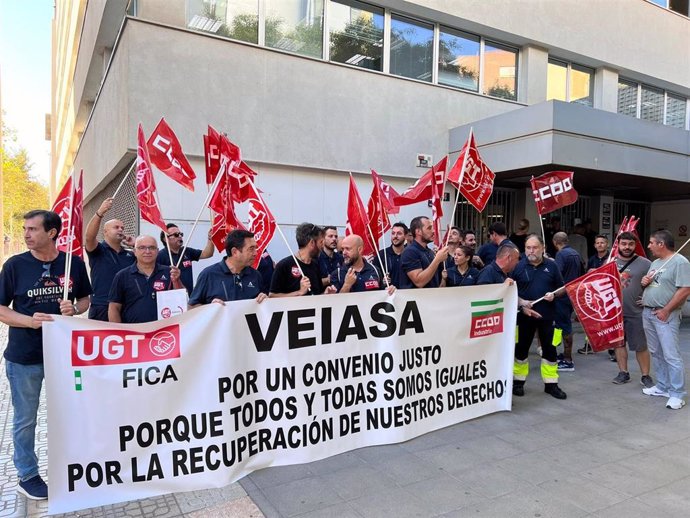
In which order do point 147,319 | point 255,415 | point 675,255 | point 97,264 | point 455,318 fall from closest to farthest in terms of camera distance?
point 255,415, point 147,319, point 455,318, point 97,264, point 675,255

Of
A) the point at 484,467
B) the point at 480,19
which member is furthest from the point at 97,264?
the point at 480,19

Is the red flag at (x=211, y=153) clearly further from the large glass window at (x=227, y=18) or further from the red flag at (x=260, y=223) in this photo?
the large glass window at (x=227, y=18)

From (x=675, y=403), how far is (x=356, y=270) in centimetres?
405

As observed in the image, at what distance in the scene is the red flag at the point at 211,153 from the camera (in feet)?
20.1

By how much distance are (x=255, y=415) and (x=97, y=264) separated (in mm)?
2716

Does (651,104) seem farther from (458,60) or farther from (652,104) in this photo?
(458,60)

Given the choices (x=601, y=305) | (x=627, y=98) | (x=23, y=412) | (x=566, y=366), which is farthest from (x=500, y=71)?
(x=23, y=412)

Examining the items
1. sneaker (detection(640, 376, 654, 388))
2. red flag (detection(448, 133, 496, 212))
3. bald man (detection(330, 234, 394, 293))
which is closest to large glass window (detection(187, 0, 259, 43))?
red flag (detection(448, 133, 496, 212))

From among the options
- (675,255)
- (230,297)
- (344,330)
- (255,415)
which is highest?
(675,255)

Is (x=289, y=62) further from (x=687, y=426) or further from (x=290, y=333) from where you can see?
(x=687, y=426)

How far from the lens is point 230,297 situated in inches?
170

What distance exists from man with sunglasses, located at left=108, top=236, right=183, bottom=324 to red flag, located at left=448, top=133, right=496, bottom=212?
363 cm

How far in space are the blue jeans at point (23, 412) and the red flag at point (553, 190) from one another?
708cm

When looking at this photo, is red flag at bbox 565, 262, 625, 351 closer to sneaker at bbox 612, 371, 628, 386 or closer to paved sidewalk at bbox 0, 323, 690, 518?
paved sidewalk at bbox 0, 323, 690, 518
